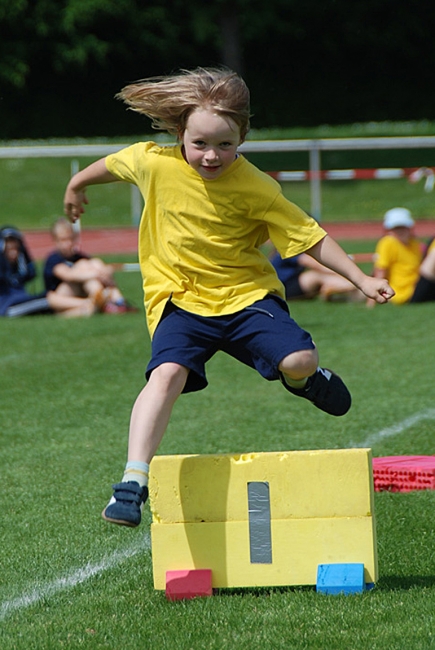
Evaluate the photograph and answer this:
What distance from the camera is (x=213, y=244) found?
4.66 metres

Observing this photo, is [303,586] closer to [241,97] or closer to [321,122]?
[241,97]

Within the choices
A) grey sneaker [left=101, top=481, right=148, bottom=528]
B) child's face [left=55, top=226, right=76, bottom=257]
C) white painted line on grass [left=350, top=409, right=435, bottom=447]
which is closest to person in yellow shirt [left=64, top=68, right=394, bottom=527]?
grey sneaker [left=101, top=481, right=148, bottom=528]

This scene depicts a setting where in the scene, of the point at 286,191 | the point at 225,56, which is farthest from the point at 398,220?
the point at 225,56

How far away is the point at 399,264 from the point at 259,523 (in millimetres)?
10080

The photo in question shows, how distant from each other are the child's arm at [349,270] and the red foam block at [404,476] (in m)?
1.29

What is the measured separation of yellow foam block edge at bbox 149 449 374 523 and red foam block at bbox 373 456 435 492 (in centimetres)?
141

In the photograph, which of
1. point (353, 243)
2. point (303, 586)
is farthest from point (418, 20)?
point (303, 586)

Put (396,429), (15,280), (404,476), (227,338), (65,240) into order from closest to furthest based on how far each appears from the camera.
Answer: (227,338)
(404,476)
(396,429)
(65,240)
(15,280)

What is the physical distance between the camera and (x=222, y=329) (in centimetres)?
462

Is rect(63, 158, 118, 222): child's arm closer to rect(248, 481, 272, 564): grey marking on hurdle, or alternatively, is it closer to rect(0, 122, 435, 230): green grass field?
rect(248, 481, 272, 564): grey marking on hurdle

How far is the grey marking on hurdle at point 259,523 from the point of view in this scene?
13.8 feet

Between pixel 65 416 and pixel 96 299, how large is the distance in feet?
19.0

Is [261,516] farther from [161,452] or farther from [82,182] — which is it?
[161,452]

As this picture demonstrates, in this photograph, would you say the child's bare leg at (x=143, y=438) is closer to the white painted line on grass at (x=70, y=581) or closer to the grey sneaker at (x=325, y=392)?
the white painted line on grass at (x=70, y=581)
